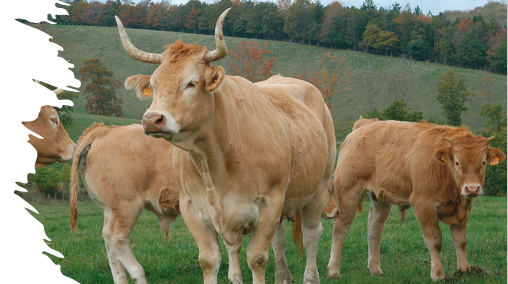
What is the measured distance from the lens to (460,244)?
6895 mm

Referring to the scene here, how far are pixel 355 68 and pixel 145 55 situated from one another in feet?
227

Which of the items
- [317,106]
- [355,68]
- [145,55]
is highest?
[145,55]

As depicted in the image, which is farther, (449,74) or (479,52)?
(479,52)

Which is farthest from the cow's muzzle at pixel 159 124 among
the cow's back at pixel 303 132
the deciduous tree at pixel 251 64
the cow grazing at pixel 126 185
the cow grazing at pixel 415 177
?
the deciduous tree at pixel 251 64

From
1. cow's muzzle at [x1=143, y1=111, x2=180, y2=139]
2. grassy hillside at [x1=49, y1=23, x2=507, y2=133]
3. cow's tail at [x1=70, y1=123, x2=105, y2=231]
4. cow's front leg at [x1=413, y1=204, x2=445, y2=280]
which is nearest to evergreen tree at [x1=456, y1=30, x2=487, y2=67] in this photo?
grassy hillside at [x1=49, y1=23, x2=507, y2=133]

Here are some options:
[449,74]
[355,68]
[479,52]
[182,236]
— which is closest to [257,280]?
[182,236]

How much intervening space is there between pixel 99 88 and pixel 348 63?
38.3 meters

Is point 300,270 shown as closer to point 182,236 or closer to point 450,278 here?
point 450,278

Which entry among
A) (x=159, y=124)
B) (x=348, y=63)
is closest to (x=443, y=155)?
Answer: (x=159, y=124)

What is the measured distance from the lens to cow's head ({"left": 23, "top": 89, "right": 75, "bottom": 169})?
5871 millimetres

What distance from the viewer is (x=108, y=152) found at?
251 inches

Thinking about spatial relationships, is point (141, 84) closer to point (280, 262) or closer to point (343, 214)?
point (280, 262)

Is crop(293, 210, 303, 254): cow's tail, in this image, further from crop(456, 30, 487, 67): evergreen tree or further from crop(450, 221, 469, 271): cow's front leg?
crop(456, 30, 487, 67): evergreen tree

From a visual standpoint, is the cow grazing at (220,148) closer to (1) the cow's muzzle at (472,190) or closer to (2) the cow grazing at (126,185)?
(2) the cow grazing at (126,185)
